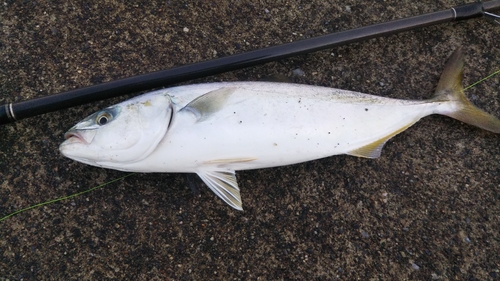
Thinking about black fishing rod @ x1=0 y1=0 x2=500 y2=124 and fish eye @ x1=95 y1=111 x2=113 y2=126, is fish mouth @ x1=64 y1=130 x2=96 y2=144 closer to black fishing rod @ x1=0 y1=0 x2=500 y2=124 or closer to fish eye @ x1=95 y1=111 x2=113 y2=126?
fish eye @ x1=95 y1=111 x2=113 y2=126

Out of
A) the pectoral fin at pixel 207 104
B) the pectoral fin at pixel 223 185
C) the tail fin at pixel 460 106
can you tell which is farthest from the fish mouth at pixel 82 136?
the tail fin at pixel 460 106

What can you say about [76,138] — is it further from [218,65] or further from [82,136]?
[218,65]

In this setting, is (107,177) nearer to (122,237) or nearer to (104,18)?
(122,237)

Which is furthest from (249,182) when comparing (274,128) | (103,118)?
(103,118)

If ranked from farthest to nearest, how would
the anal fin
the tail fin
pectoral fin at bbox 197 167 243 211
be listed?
the tail fin < the anal fin < pectoral fin at bbox 197 167 243 211

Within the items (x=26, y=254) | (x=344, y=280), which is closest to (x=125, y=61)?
(x=26, y=254)

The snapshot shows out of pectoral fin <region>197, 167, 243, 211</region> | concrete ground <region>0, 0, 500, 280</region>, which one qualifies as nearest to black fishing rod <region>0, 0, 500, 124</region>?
concrete ground <region>0, 0, 500, 280</region>

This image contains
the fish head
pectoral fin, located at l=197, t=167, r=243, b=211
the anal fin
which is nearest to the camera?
the fish head
